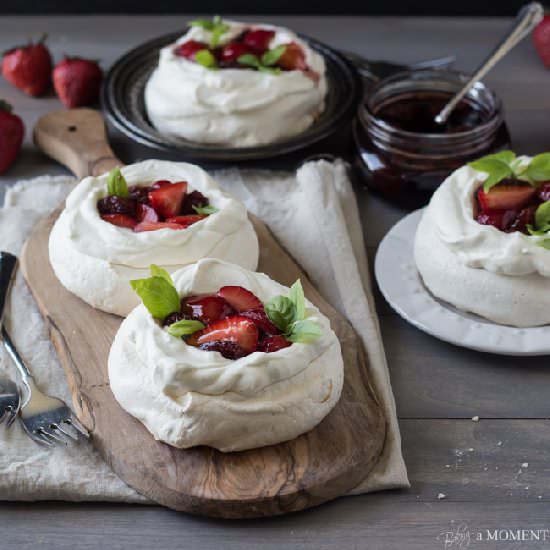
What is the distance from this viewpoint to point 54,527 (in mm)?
1768

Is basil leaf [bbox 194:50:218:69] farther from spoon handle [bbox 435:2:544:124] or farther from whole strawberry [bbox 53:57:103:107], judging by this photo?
spoon handle [bbox 435:2:544:124]

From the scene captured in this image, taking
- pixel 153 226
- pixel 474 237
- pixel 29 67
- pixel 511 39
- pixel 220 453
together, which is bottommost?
pixel 29 67

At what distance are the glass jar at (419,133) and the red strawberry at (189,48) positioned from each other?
56 cm

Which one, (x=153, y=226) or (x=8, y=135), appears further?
(x=8, y=135)

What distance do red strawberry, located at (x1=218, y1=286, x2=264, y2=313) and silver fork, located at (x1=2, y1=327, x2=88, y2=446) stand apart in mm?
A: 404

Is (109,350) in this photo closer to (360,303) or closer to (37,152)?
(360,303)

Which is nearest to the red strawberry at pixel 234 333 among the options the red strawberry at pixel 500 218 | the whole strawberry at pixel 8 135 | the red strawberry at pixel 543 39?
the red strawberry at pixel 500 218

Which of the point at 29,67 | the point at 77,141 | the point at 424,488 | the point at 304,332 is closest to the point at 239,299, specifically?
the point at 304,332

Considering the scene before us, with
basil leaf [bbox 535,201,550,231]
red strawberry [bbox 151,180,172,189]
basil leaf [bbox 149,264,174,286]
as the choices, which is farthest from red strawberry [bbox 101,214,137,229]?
basil leaf [bbox 535,201,550,231]

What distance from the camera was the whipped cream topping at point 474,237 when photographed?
81.5 inches

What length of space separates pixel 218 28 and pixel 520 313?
1.41m

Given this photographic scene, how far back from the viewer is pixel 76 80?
3090 millimetres

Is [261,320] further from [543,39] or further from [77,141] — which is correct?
[543,39]

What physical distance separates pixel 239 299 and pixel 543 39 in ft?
6.47
